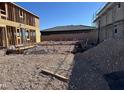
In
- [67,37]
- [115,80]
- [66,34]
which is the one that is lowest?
[115,80]

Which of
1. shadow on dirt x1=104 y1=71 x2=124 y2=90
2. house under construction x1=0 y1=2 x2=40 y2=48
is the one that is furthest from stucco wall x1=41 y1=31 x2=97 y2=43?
shadow on dirt x1=104 y1=71 x2=124 y2=90

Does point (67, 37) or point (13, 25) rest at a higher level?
point (13, 25)

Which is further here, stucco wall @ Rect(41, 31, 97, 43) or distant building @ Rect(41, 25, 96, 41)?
distant building @ Rect(41, 25, 96, 41)

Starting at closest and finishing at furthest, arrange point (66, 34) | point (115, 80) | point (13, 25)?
point (115, 80) → point (13, 25) → point (66, 34)

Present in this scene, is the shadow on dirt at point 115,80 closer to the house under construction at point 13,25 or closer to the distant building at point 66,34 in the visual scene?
the house under construction at point 13,25

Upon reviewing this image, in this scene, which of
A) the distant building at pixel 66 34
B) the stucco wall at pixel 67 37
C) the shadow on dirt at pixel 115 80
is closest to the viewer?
the shadow on dirt at pixel 115 80

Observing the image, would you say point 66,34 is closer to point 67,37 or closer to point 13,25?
point 67,37

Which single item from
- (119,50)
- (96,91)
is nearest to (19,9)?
(119,50)

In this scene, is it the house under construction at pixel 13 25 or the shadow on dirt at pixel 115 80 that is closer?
the shadow on dirt at pixel 115 80

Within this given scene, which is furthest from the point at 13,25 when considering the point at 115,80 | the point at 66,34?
the point at 66,34

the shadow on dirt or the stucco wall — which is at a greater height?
the stucco wall

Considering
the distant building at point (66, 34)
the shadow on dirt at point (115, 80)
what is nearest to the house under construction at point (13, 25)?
the shadow on dirt at point (115, 80)

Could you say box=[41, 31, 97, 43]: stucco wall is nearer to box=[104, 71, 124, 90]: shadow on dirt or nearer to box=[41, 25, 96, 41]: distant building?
box=[41, 25, 96, 41]: distant building

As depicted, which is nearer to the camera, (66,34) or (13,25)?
(13,25)
